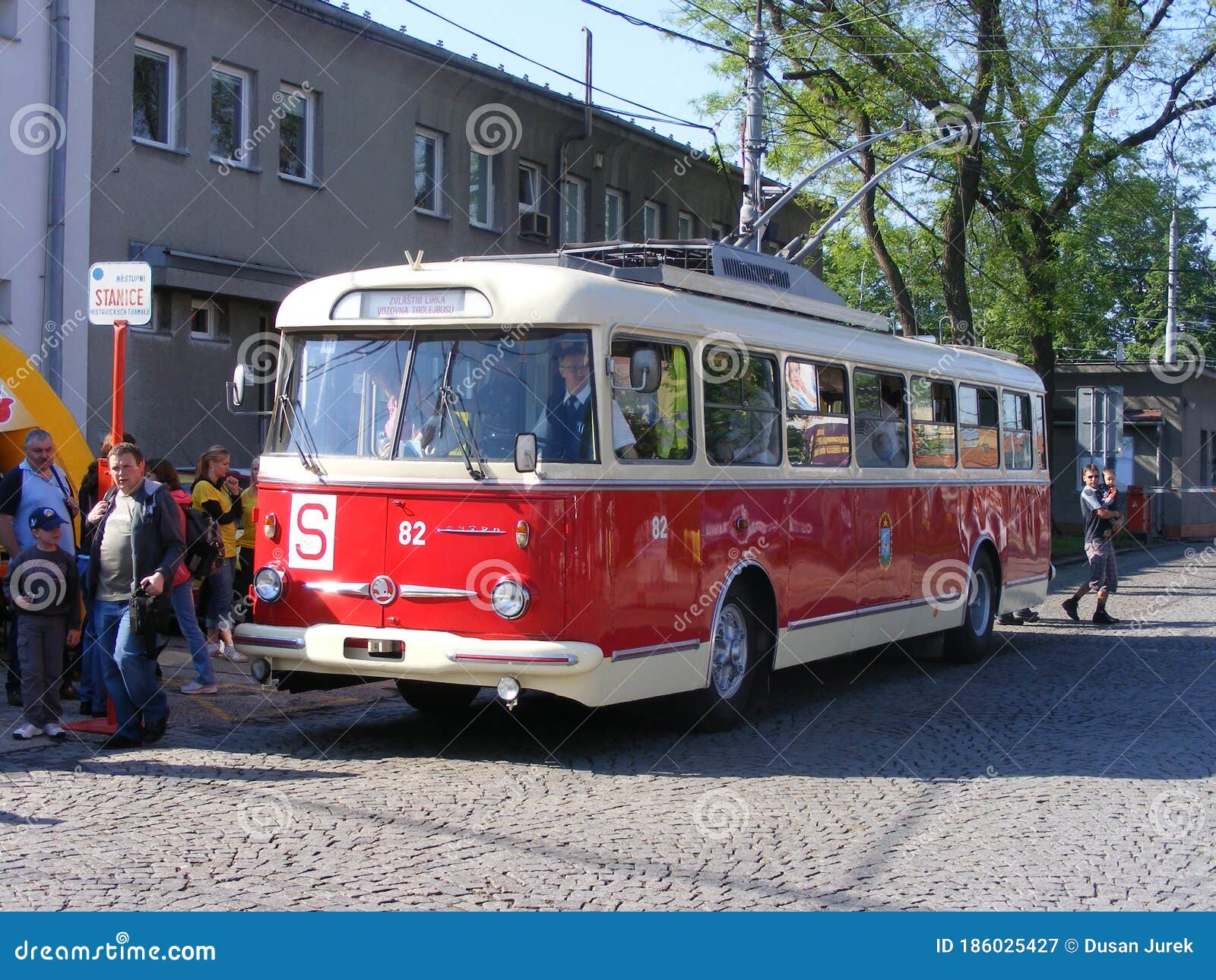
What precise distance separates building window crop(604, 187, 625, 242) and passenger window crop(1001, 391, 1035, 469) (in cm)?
1574

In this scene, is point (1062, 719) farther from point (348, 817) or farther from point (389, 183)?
point (389, 183)

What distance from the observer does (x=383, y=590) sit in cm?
902

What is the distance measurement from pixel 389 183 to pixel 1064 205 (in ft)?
43.6

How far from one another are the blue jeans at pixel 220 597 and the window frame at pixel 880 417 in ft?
16.9

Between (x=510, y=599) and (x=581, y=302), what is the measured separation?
1740 mm

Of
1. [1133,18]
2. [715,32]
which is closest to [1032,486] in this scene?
[715,32]

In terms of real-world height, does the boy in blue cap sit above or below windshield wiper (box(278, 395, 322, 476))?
below

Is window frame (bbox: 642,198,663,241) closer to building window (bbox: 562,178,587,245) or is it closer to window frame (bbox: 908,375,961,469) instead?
building window (bbox: 562,178,587,245)

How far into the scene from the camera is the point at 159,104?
20266 mm

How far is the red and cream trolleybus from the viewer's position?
8734 millimetres

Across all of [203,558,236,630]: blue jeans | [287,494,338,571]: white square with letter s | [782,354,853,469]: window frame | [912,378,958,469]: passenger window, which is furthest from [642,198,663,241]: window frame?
[287,494,338,571]: white square with letter s

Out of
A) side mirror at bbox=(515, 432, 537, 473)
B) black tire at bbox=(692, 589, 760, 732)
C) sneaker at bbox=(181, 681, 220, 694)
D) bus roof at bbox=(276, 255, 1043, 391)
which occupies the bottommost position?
sneaker at bbox=(181, 681, 220, 694)

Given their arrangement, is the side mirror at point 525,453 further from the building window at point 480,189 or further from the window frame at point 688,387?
the building window at point 480,189

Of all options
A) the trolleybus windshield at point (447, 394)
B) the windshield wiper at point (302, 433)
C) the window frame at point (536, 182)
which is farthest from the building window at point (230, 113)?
the trolleybus windshield at point (447, 394)
